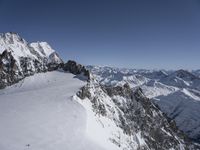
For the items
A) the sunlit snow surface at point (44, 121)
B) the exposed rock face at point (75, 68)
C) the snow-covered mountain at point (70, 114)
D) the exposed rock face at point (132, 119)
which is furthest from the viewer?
the exposed rock face at point (75, 68)

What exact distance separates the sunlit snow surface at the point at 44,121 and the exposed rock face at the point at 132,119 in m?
12.9

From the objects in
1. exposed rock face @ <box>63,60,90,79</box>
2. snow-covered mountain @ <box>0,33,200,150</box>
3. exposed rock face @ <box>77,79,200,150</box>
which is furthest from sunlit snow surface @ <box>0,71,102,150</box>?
exposed rock face @ <box>63,60,90,79</box>

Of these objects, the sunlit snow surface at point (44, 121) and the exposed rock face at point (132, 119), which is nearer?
the sunlit snow surface at point (44, 121)

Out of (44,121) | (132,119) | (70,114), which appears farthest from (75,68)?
(44,121)

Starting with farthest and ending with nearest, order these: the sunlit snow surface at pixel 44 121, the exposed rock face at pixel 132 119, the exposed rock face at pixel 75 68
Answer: the exposed rock face at pixel 75 68 < the exposed rock face at pixel 132 119 < the sunlit snow surface at pixel 44 121

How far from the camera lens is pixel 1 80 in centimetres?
15300

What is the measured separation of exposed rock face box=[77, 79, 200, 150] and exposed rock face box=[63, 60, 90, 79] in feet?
35.3

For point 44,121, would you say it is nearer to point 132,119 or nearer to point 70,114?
point 70,114

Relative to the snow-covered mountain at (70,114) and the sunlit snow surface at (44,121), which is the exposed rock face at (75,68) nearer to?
the snow-covered mountain at (70,114)

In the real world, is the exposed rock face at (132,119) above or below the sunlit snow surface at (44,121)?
below

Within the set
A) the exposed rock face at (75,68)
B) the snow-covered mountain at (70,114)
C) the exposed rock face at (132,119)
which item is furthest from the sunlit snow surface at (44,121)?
the exposed rock face at (75,68)

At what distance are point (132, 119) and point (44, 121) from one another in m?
76.9

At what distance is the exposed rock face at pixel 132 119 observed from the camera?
387 ft

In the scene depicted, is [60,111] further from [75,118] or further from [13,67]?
[13,67]
